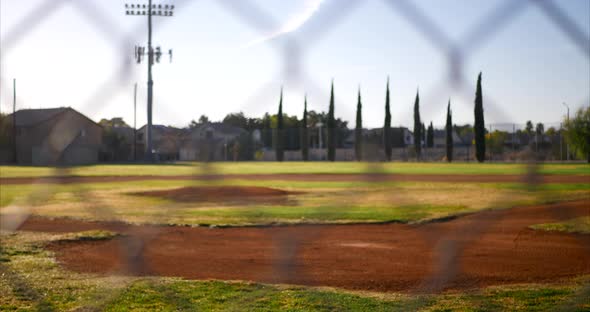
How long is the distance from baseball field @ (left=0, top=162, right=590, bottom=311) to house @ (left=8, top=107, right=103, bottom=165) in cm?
6

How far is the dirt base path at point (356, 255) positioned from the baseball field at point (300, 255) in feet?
0.06

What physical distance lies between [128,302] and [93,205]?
92.9 inches

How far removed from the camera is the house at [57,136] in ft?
4.44

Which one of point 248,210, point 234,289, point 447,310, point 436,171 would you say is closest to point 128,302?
point 234,289

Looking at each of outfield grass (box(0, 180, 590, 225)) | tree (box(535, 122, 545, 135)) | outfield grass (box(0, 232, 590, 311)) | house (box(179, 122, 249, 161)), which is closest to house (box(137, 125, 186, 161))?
house (box(179, 122, 249, 161))

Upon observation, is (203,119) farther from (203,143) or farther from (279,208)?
(279,208)

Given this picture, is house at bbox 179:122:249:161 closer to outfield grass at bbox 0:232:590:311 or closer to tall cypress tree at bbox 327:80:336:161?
tall cypress tree at bbox 327:80:336:161

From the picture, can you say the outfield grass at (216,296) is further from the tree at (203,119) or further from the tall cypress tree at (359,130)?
the tree at (203,119)

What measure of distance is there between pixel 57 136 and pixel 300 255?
20.1 feet

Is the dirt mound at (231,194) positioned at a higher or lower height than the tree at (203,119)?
lower

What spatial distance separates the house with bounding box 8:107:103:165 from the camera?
4.44 feet

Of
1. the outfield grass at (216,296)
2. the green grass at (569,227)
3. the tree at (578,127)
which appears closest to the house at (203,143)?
the tree at (578,127)

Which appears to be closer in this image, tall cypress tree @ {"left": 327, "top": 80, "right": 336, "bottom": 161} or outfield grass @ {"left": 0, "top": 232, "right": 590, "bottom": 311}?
tall cypress tree @ {"left": 327, "top": 80, "right": 336, "bottom": 161}

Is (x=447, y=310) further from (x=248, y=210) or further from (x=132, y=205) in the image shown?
(x=132, y=205)
